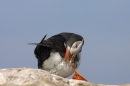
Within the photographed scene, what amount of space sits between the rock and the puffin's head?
2.44 meters

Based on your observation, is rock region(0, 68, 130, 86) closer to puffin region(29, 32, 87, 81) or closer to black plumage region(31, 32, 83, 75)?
puffin region(29, 32, 87, 81)

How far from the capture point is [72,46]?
404 inches

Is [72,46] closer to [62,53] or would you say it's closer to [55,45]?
[62,53]

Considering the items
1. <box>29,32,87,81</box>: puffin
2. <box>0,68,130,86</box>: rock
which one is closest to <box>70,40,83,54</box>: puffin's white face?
<box>29,32,87,81</box>: puffin

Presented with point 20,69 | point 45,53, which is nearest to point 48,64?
point 45,53

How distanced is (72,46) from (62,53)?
1.68 feet

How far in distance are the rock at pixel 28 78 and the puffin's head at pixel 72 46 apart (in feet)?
8.02

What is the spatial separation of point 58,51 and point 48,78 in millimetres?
3135

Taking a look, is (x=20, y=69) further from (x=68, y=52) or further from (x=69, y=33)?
(x=69, y=33)

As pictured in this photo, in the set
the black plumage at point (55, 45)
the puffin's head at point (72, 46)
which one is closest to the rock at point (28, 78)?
the puffin's head at point (72, 46)

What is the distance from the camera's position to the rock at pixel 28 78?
7301mm

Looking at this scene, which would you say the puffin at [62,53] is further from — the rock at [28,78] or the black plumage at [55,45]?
the rock at [28,78]

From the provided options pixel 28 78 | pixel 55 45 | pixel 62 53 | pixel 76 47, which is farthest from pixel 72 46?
pixel 28 78

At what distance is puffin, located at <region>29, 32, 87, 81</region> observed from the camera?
33.9 ft
